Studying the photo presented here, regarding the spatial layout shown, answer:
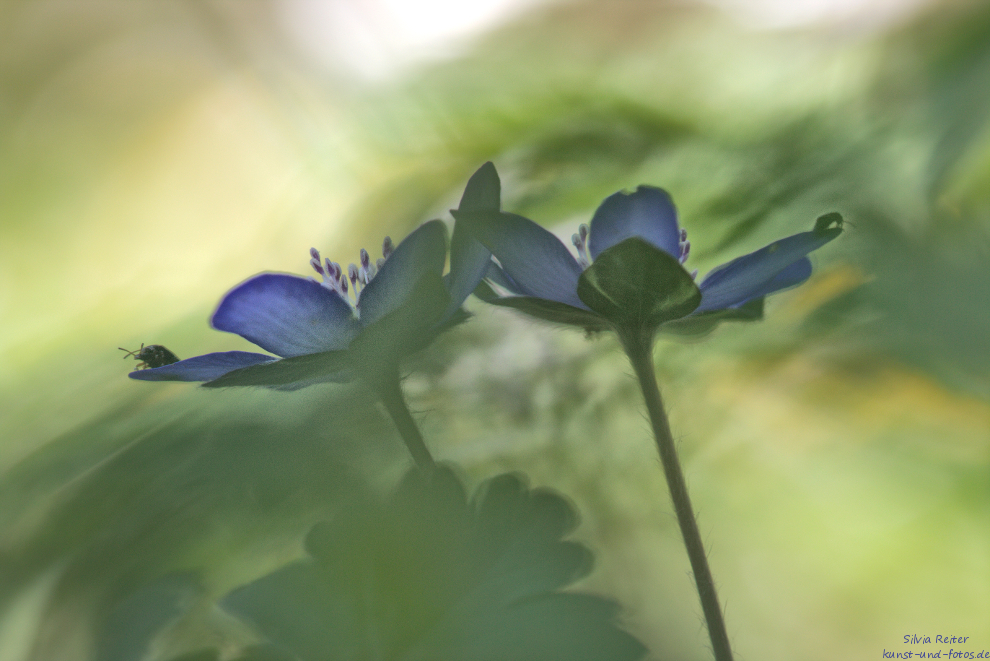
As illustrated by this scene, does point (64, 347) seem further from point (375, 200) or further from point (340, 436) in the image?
point (340, 436)

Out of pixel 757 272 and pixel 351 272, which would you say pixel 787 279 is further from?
pixel 351 272

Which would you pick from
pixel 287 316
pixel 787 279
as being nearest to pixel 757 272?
pixel 787 279

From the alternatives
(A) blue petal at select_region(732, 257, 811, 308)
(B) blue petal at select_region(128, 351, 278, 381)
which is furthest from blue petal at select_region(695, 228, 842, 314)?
(B) blue petal at select_region(128, 351, 278, 381)

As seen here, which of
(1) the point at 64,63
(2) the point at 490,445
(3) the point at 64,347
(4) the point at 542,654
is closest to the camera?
(4) the point at 542,654

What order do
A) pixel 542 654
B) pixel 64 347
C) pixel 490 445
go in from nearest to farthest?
1. pixel 542 654
2. pixel 490 445
3. pixel 64 347

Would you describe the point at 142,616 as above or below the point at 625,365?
below

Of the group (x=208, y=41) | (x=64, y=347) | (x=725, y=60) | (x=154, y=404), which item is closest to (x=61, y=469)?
(x=154, y=404)

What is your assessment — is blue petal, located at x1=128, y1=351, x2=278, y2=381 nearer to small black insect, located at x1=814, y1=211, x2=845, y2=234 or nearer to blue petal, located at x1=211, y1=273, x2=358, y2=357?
blue petal, located at x1=211, y1=273, x2=358, y2=357

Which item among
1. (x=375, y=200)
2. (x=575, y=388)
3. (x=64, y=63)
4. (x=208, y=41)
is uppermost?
(x=208, y=41)
